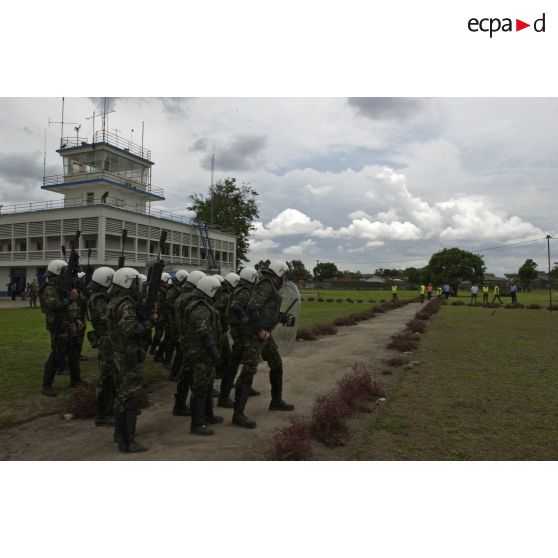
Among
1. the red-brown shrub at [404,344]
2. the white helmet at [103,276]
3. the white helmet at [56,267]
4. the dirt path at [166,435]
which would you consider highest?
the white helmet at [56,267]

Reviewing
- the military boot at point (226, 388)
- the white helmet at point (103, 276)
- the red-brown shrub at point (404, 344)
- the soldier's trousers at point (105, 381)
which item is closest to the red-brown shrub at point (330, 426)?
the military boot at point (226, 388)

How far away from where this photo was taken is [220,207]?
200 feet

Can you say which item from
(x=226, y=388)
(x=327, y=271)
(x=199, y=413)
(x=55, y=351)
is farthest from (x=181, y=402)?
(x=327, y=271)

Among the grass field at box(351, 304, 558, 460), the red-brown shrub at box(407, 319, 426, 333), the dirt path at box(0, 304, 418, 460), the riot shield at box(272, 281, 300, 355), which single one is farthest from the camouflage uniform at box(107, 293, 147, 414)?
the red-brown shrub at box(407, 319, 426, 333)

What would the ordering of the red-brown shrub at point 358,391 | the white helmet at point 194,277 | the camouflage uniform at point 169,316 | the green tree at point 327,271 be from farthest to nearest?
the green tree at point 327,271, the camouflage uniform at point 169,316, the white helmet at point 194,277, the red-brown shrub at point 358,391

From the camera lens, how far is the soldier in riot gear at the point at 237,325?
602 centimetres

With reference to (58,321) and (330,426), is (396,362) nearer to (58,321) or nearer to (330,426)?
(330,426)

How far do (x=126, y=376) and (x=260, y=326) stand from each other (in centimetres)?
186

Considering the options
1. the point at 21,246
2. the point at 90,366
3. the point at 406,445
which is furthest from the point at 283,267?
the point at 21,246

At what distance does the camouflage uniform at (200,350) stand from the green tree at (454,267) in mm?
76492

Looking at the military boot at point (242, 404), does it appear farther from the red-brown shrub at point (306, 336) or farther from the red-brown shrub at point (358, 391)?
the red-brown shrub at point (306, 336)

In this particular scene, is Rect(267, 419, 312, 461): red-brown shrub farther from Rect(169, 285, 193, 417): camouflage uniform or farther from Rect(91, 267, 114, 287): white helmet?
Rect(91, 267, 114, 287): white helmet

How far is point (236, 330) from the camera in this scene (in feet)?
20.6

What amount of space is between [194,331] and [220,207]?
5690cm
